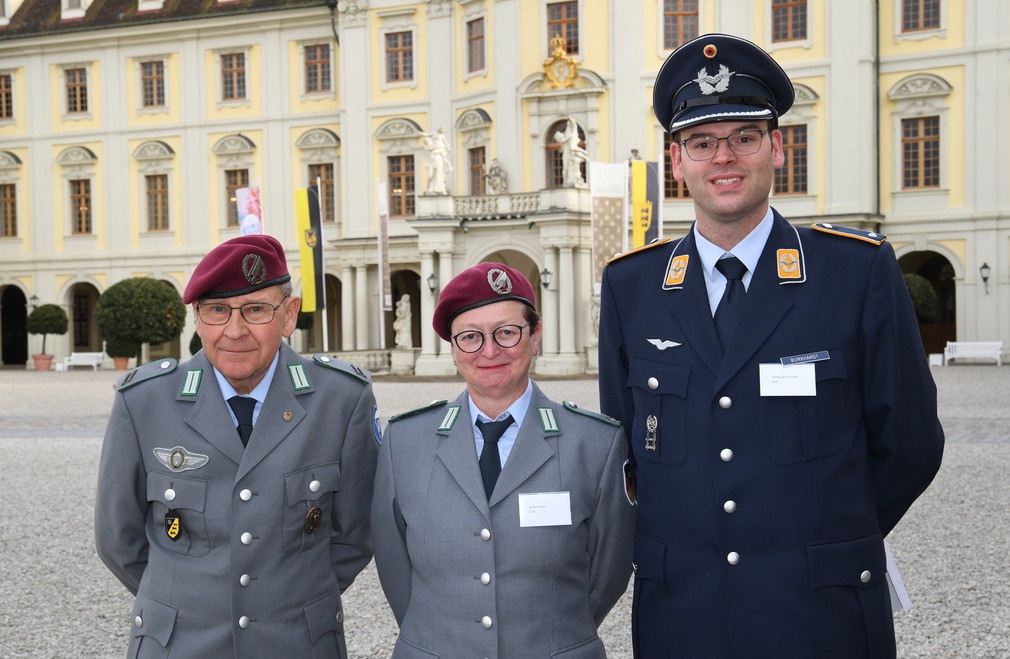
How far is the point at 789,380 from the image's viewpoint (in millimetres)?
2596

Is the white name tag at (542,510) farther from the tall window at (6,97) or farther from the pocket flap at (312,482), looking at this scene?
the tall window at (6,97)

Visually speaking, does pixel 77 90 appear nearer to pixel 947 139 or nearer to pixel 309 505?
pixel 947 139

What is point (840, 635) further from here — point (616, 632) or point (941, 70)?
point (941, 70)

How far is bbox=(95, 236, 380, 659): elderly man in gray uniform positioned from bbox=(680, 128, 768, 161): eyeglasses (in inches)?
50.6

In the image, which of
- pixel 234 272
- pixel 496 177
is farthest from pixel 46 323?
pixel 234 272

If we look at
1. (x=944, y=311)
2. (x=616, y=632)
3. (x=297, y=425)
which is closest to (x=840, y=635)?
(x=297, y=425)

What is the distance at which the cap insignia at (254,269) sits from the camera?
2943 mm

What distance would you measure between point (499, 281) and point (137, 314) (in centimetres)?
2841

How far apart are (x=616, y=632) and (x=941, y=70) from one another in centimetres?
2602

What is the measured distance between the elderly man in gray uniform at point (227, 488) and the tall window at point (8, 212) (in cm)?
3790

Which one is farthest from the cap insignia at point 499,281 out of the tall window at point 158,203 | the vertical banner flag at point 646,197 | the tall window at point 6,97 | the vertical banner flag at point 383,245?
the tall window at point 6,97

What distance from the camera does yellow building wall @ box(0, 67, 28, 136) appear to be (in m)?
36.6

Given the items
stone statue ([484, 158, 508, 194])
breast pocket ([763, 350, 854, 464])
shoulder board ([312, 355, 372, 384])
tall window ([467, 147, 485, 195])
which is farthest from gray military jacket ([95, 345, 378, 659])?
tall window ([467, 147, 485, 195])

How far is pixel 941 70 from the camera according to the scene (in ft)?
89.3
